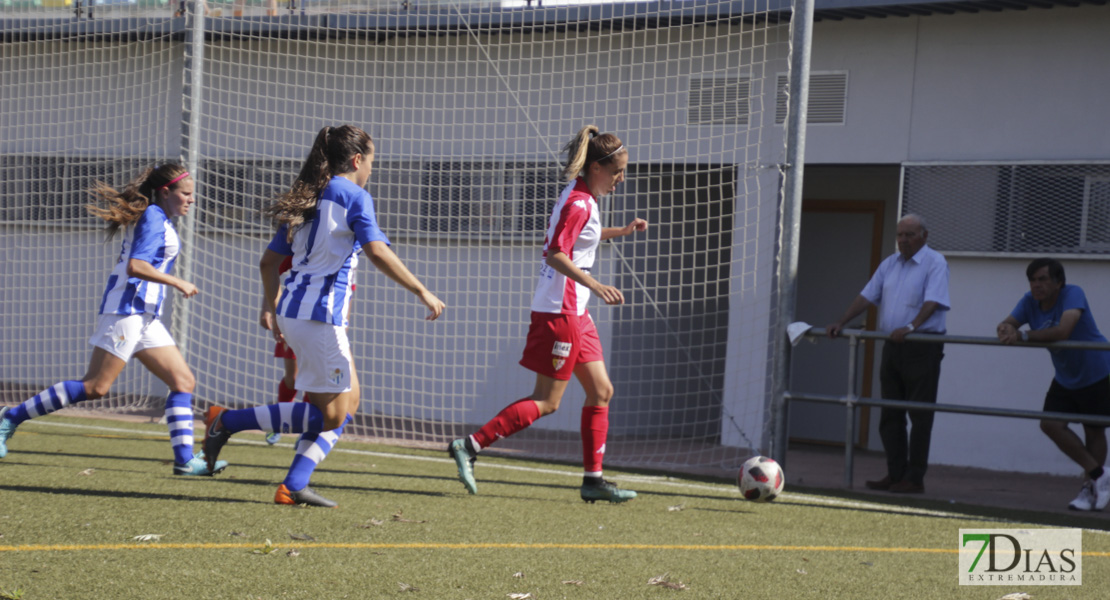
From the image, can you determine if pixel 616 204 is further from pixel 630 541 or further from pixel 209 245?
pixel 630 541

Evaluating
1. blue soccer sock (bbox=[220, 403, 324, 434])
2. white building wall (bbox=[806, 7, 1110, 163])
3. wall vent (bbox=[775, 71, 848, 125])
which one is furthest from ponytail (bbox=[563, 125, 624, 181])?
white building wall (bbox=[806, 7, 1110, 163])

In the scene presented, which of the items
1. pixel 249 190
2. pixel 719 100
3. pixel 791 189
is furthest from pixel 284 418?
pixel 249 190

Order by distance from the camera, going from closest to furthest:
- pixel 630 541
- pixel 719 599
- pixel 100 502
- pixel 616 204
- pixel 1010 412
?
pixel 719 599 → pixel 630 541 → pixel 100 502 → pixel 1010 412 → pixel 616 204

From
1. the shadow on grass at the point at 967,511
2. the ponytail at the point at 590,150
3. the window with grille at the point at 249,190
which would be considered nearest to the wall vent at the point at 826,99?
the shadow on grass at the point at 967,511

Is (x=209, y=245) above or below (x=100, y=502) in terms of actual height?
→ above

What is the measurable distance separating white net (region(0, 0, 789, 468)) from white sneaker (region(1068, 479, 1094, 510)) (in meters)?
2.91

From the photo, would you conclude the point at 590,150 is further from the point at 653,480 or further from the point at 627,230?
the point at 653,480

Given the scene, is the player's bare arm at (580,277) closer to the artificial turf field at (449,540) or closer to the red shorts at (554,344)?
the red shorts at (554,344)

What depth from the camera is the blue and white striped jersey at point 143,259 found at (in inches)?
212

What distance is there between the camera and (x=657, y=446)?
9188mm

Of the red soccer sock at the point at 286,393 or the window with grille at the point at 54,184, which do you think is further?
the window with grille at the point at 54,184

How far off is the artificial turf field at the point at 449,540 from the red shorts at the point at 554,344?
72 cm

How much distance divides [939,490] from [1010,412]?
1.00 metres

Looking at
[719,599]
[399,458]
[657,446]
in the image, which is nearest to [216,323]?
[399,458]
